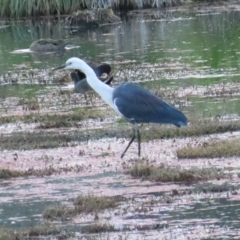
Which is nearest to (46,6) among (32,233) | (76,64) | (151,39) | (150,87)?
(151,39)

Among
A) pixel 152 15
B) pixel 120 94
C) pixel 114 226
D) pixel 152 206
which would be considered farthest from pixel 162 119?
pixel 152 15

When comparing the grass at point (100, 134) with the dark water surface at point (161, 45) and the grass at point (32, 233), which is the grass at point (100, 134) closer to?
the dark water surface at point (161, 45)

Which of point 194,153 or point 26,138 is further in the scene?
point 26,138

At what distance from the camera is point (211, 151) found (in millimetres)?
10992

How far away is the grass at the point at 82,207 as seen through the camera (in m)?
8.75

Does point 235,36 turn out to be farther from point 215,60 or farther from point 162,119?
point 162,119

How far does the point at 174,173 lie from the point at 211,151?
120 cm

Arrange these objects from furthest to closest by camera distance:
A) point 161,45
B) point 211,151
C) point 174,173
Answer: point 161,45 < point 211,151 < point 174,173

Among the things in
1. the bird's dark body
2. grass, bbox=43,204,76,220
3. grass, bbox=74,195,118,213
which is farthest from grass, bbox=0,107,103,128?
grass, bbox=43,204,76,220

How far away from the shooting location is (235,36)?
26141 millimetres

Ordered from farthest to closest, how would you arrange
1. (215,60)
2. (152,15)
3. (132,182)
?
(152,15)
(215,60)
(132,182)

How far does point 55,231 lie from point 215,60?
13.4 metres

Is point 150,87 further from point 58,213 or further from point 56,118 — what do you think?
point 58,213

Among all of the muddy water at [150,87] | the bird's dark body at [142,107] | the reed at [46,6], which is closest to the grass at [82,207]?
the muddy water at [150,87]
